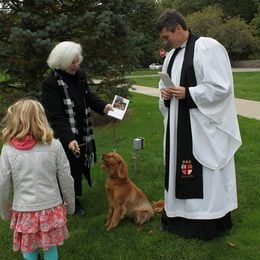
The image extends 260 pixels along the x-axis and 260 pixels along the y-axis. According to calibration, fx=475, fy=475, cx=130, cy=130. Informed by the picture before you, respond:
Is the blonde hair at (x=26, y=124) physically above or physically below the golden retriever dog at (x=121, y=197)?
above

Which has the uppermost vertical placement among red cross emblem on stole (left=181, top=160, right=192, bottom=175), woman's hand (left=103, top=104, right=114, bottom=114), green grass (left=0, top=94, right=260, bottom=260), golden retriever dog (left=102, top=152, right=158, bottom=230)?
woman's hand (left=103, top=104, right=114, bottom=114)

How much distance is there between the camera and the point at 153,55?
163 feet

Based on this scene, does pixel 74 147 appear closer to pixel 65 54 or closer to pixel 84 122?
pixel 84 122

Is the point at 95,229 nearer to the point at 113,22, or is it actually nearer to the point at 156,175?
the point at 156,175

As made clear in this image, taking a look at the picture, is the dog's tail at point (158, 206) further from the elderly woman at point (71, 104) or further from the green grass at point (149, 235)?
the elderly woman at point (71, 104)

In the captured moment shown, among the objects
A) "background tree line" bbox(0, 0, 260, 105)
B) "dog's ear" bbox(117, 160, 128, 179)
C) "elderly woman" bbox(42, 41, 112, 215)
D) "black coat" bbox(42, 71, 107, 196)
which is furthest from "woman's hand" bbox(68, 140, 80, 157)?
"background tree line" bbox(0, 0, 260, 105)

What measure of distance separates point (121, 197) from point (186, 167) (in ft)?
2.98

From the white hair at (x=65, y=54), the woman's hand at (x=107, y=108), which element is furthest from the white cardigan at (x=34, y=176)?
the woman's hand at (x=107, y=108)

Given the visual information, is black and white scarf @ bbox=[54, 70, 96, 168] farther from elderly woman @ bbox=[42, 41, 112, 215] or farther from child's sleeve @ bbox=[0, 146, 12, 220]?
child's sleeve @ bbox=[0, 146, 12, 220]

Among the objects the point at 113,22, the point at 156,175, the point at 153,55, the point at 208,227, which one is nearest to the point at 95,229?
the point at 208,227

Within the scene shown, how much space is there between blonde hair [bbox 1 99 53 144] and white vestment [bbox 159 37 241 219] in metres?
1.60

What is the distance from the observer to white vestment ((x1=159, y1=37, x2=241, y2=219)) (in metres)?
4.48

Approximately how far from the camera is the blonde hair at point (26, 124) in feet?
11.7

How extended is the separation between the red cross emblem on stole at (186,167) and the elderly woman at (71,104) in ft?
3.48
